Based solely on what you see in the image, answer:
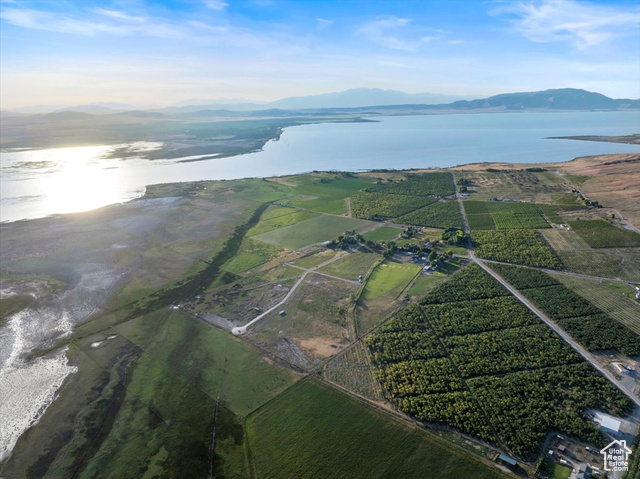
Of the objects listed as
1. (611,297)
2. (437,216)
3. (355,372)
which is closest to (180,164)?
(437,216)

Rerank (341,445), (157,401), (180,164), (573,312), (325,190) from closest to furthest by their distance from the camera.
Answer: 1. (341,445)
2. (157,401)
3. (573,312)
4. (325,190)
5. (180,164)

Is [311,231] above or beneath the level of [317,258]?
above

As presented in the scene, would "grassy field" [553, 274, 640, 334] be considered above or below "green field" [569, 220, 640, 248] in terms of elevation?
below

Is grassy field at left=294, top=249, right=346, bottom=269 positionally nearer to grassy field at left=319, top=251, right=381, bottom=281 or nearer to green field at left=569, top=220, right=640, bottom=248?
grassy field at left=319, top=251, right=381, bottom=281

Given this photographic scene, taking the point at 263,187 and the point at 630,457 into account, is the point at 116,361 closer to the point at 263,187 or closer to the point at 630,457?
the point at 630,457

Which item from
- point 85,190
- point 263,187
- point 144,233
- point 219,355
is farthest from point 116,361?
point 85,190

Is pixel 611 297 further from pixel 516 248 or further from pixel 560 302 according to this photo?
pixel 516 248

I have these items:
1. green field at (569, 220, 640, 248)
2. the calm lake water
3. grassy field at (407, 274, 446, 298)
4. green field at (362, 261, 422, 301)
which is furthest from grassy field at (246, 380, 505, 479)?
the calm lake water

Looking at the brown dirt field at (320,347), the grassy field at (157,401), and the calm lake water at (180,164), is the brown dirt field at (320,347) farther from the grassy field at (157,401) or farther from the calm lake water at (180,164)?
the calm lake water at (180,164)
